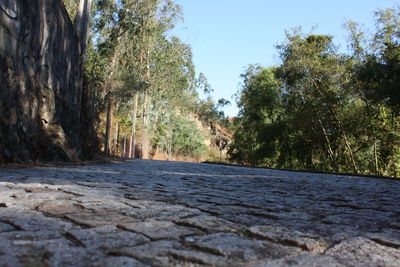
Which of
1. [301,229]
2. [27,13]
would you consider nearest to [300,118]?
[27,13]

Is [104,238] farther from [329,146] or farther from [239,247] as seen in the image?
[329,146]

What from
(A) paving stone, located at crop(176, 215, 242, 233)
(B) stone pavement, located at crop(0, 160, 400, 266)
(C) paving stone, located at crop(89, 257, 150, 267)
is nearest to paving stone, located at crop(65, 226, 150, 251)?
(B) stone pavement, located at crop(0, 160, 400, 266)

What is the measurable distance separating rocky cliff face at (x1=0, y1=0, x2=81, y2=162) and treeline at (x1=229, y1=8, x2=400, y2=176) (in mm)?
12298

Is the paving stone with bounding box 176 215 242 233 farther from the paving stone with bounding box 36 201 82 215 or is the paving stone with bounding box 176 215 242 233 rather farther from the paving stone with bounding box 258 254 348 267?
the paving stone with bounding box 36 201 82 215

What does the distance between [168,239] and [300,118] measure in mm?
20977

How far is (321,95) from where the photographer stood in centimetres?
2061

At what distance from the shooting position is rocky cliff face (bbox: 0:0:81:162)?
22.4ft

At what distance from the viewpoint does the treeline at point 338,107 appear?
55.4 ft

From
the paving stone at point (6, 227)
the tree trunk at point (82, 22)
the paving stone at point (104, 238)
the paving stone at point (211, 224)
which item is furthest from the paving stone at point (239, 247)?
the tree trunk at point (82, 22)

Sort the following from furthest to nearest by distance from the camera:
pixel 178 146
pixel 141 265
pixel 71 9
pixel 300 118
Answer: pixel 178 146 → pixel 71 9 → pixel 300 118 → pixel 141 265

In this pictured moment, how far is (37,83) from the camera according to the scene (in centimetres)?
838

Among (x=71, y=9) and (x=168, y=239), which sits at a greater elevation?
(x=71, y=9)

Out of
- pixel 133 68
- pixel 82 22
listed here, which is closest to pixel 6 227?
pixel 82 22

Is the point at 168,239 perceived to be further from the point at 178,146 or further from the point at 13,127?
the point at 178,146
